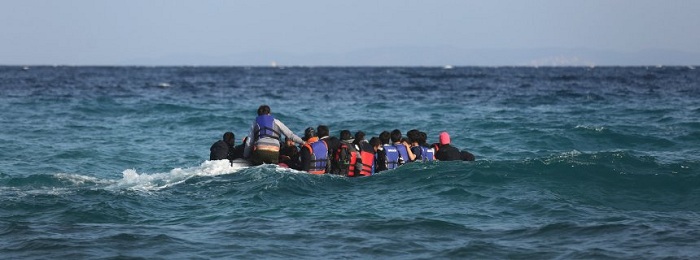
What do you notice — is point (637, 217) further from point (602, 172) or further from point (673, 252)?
point (602, 172)

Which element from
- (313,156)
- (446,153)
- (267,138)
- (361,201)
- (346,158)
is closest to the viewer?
(361,201)

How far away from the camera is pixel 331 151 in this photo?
20453mm

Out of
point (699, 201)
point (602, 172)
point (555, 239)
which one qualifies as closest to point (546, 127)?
point (602, 172)

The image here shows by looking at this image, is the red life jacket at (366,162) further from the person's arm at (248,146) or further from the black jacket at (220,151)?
the black jacket at (220,151)

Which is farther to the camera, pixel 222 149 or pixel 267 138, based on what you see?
pixel 222 149

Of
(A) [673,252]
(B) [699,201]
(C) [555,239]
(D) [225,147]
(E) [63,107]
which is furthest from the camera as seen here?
(E) [63,107]

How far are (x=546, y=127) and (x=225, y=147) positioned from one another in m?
19.6

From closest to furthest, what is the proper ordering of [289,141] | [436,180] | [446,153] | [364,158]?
[436,180]
[364,158]
[446,153]
[289,141]

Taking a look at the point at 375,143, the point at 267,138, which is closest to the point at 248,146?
the point at 267,138

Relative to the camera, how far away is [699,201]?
17.9 metres

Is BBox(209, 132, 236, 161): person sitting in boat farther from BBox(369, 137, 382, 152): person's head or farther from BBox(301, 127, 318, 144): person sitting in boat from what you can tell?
BBox(369, 137, 382, 152): person's head

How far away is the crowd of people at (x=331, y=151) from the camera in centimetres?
2009

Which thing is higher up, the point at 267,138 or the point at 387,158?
the point at 267,138

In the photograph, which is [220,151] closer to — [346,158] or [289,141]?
[289,141]
